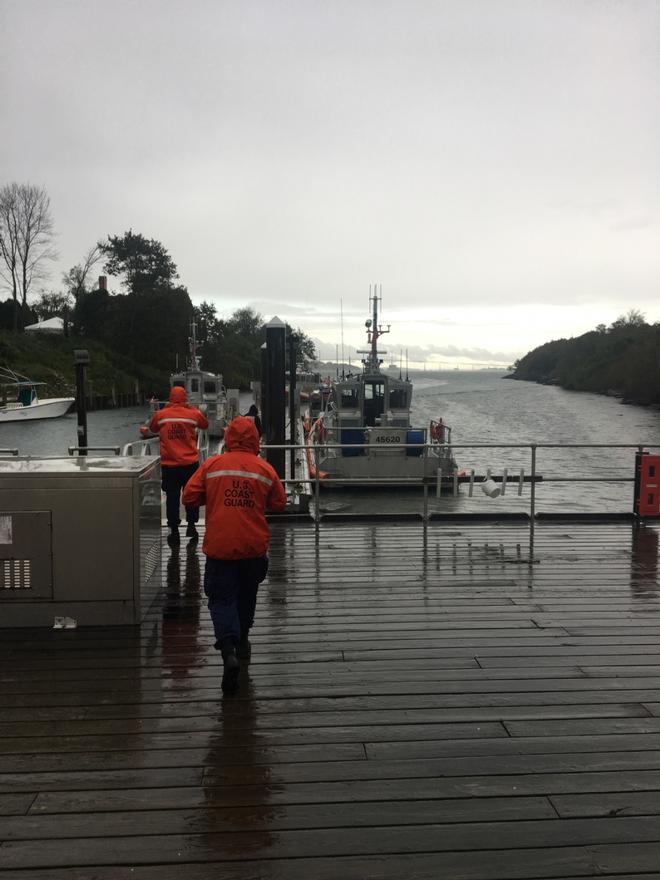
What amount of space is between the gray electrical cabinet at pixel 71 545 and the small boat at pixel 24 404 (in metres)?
44.3

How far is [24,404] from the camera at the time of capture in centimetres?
5038

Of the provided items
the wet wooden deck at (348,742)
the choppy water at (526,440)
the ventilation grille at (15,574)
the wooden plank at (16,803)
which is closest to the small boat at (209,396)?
the choppy water at (526,440)

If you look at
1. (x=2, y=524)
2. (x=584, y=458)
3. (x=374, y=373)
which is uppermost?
(x=374, y=373)

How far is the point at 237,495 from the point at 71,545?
4.44 ft

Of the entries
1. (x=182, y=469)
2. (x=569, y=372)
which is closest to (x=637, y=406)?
(x=569, y=372)

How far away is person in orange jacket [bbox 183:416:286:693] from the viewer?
12.7 ft

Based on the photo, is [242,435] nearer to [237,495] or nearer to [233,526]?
[237,495]

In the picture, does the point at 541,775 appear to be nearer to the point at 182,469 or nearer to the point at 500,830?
the point at 500,830

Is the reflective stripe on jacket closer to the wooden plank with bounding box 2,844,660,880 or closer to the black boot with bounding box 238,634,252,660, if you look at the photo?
the black boot with bounding box 238,634,252,660

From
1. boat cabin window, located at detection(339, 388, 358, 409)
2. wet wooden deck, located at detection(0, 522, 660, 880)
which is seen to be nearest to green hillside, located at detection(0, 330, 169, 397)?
boat cabin window, located at detection(339, 388, 358, 409)

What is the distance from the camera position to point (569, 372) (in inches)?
4744

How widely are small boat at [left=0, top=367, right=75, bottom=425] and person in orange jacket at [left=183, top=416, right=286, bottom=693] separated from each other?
45255 mm

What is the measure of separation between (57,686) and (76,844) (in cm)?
143

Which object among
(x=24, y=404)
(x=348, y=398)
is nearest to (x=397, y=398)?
(x=348, y=398)
